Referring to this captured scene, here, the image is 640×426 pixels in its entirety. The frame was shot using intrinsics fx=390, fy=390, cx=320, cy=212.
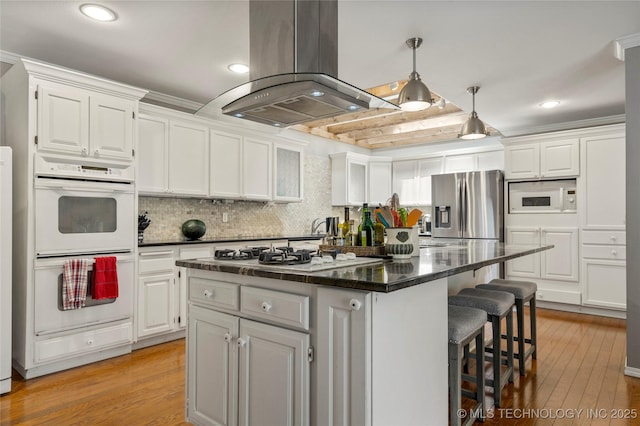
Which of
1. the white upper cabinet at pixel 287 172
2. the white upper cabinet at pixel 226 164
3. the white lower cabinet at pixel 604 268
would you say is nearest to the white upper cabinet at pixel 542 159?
the white lower cabinet at pixel 604 268

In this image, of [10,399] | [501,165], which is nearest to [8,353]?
[10,399]

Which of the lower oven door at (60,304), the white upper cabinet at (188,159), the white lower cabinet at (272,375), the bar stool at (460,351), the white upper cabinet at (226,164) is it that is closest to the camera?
the white lower cabinet at (272,375)

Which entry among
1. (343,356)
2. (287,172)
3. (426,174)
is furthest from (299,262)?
(426,174)

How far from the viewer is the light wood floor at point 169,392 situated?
229 centimetres

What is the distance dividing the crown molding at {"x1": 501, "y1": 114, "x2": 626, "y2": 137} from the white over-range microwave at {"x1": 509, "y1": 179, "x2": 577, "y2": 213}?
2.87 feet

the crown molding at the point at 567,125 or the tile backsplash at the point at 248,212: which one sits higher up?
the crown molding at the point at 567,125

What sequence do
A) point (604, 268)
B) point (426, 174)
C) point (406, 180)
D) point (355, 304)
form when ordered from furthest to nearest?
point (406, 180) → point (426, 174) → point (604, 268) → point (355, 304)

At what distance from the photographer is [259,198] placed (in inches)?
188

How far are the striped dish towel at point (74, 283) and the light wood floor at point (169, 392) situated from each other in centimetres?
54

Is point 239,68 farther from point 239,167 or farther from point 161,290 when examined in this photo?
point 161,290

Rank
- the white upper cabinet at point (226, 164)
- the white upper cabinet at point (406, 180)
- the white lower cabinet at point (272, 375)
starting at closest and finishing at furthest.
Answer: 1. the white lower cabinet at point (272, 375)
2. the white upper cabinet at point (226, 164)
3. the white upper cabinet at point (406, 180)

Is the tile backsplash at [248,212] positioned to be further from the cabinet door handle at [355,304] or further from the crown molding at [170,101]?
the cabinet door handle at [355,304]

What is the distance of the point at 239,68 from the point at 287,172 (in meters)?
1.89

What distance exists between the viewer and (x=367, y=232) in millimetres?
2289
